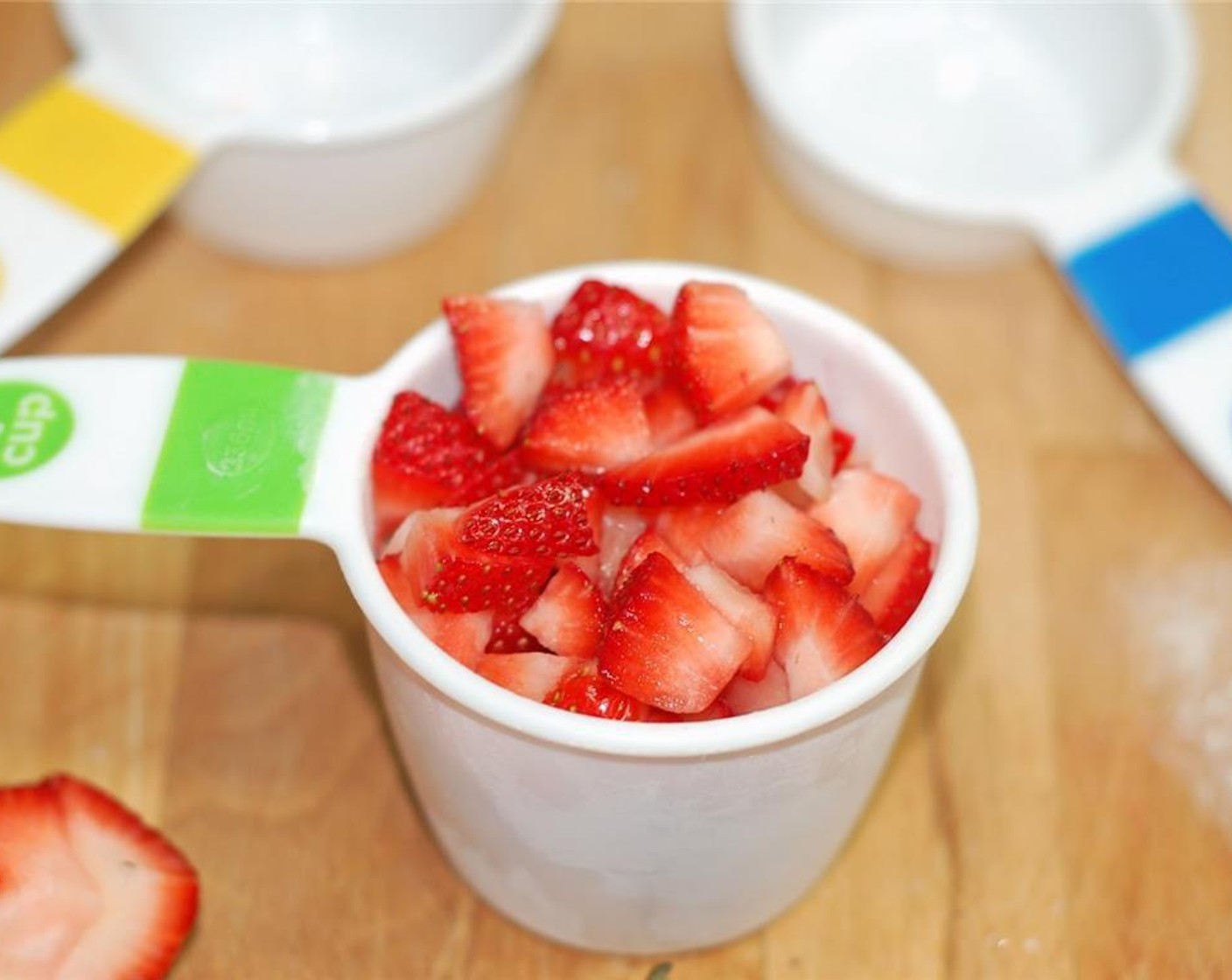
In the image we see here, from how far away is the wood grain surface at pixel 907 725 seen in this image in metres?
0.99

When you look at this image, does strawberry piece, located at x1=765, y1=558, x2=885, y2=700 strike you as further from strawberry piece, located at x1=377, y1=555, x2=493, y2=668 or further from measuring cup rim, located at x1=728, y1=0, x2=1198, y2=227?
measuring cup rim, located at x1=728, y1=0, x2=1198, y2=227

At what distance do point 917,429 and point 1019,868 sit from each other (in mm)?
295

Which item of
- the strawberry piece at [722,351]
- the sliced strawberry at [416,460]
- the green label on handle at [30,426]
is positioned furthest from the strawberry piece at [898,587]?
the green label on handle at [30,426]

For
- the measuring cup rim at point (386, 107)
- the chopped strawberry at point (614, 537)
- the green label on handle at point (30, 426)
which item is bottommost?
the chopped strawberry at point (614, 537)

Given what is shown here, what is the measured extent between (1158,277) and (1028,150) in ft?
0.86

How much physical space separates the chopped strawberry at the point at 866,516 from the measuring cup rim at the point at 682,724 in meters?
0.02

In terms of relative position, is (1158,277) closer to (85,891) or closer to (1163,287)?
(1163,287)

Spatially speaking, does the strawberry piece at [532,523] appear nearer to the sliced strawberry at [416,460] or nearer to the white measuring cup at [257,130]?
the sliced strawberry at [416,460]

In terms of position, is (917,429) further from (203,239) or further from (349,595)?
(203,239)

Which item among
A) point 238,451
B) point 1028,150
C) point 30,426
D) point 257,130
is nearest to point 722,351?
point 238,451

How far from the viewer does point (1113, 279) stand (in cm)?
122

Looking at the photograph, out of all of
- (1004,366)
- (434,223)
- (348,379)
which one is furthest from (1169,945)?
(434,223)

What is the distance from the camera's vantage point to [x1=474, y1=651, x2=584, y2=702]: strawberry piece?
0.82 m

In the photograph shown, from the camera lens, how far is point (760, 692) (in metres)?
0.84
